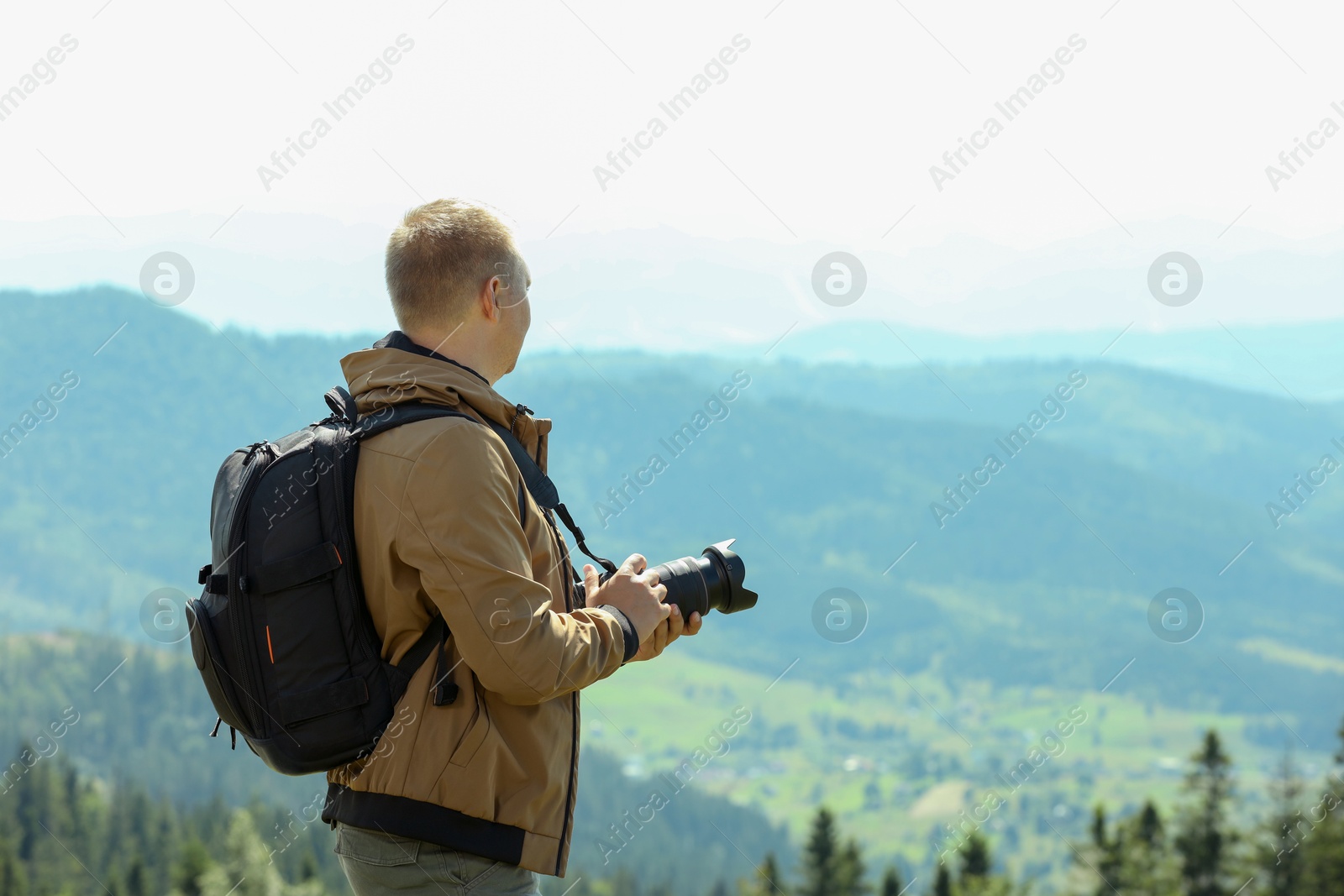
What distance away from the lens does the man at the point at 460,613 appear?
2680mm

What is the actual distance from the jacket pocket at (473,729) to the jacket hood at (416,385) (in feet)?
2.08

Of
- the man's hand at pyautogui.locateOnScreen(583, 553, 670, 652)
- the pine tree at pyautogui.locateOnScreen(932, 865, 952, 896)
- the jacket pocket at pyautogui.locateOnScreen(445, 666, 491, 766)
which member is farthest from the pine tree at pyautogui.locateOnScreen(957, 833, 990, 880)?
the jacket pocket at pyautogui.locateOnScreen(445, 666, 491, 766)

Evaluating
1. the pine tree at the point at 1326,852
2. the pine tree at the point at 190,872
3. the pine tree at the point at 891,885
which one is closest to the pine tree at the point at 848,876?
the pine tree at the point at 891,885

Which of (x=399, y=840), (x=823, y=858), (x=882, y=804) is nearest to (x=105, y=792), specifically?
(x=823, y=858)

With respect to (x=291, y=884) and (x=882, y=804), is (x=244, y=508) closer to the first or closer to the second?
(x=291, y=884)

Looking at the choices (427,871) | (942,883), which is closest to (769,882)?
(942,883)

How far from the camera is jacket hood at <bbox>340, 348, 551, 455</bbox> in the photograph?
2.88 m

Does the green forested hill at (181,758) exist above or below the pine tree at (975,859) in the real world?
below

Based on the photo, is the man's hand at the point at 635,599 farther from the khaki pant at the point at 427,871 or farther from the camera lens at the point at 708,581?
the khaki pant at the point at 427,871

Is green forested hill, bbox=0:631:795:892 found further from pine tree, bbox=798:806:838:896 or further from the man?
the man

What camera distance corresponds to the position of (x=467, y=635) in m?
2.69

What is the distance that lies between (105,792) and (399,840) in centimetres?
13079

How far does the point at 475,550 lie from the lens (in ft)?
8.73

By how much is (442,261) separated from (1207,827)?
5432 centimetres
